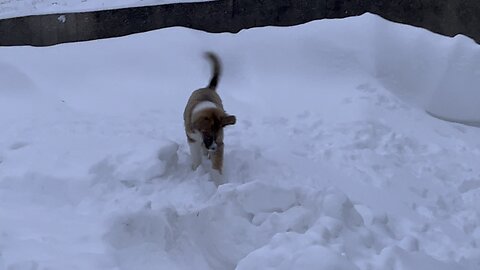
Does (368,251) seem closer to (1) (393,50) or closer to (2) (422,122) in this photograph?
(2) (422,122)

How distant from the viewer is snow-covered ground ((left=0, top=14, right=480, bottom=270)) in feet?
11.8

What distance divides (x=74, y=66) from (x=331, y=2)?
2.81m

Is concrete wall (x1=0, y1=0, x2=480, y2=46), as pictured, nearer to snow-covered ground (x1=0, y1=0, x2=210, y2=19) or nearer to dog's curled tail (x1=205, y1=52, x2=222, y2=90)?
snow-covered ground (x1=0, y1=0, x2=210, y2=19)

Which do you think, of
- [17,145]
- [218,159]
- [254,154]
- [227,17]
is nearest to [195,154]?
[218,159]

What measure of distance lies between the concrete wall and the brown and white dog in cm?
270

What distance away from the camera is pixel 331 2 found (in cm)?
777

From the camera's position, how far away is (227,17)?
764 centimetres

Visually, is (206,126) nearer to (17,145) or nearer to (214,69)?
(214,69)

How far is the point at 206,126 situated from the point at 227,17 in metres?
3.29

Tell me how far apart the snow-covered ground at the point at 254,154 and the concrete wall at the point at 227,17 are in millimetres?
525

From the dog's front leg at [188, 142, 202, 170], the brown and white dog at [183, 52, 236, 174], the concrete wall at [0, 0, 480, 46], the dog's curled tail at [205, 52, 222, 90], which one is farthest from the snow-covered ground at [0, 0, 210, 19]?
the dog's front leg at [188, 142, 202, 170]

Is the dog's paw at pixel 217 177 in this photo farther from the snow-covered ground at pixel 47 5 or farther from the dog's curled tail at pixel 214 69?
the snow-covered ground at pixel 47 5

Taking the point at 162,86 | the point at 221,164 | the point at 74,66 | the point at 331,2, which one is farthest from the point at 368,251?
the point at 331,2

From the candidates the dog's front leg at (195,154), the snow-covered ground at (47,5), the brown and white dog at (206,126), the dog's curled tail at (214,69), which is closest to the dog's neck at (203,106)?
the brown and white dog at (206,126)
